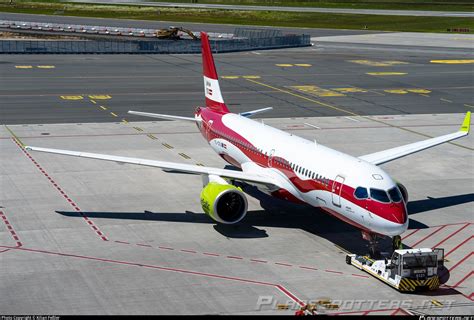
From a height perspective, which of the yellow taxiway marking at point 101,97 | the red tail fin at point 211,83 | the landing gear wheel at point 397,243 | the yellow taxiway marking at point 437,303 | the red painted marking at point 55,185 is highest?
the red tail fin at point 211,83

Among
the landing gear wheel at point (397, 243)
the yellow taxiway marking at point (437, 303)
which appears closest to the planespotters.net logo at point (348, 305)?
the yellow taxiway marking at point (437, 303)

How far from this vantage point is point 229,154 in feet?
168

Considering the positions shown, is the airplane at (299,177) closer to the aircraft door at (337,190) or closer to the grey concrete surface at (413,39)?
the aircraft door at (337,190)

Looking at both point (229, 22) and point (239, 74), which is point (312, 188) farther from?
point (229, 22)

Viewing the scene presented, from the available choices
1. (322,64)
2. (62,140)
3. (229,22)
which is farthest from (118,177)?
(229,22)

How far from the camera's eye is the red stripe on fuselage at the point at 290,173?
1441 inches

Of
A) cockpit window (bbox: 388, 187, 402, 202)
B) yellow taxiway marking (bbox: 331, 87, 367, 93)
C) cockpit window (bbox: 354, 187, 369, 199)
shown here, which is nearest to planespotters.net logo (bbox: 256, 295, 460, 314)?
cockpit window (bbox: 388, 187, 402, 202)

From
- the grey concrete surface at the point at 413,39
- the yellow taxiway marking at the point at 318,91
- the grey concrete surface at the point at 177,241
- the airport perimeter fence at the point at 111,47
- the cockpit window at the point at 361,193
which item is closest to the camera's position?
the grey concrete surface at the point at 177,241

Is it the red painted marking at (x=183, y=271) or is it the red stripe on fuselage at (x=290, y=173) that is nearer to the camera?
the red painted marking at (x=183, y=271)

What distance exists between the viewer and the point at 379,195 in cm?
3703

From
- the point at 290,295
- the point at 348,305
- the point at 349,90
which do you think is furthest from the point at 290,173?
the point at 349,90

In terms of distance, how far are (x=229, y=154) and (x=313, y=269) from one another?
1568 cm

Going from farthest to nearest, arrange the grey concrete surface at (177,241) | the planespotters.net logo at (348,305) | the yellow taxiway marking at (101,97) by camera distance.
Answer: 1. the yellow taxiway marking at (101,97)
2. the grey concrete surface at (177,241)
3. the planespotters.net logo at (348,305)

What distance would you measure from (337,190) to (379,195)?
2.55 meters
